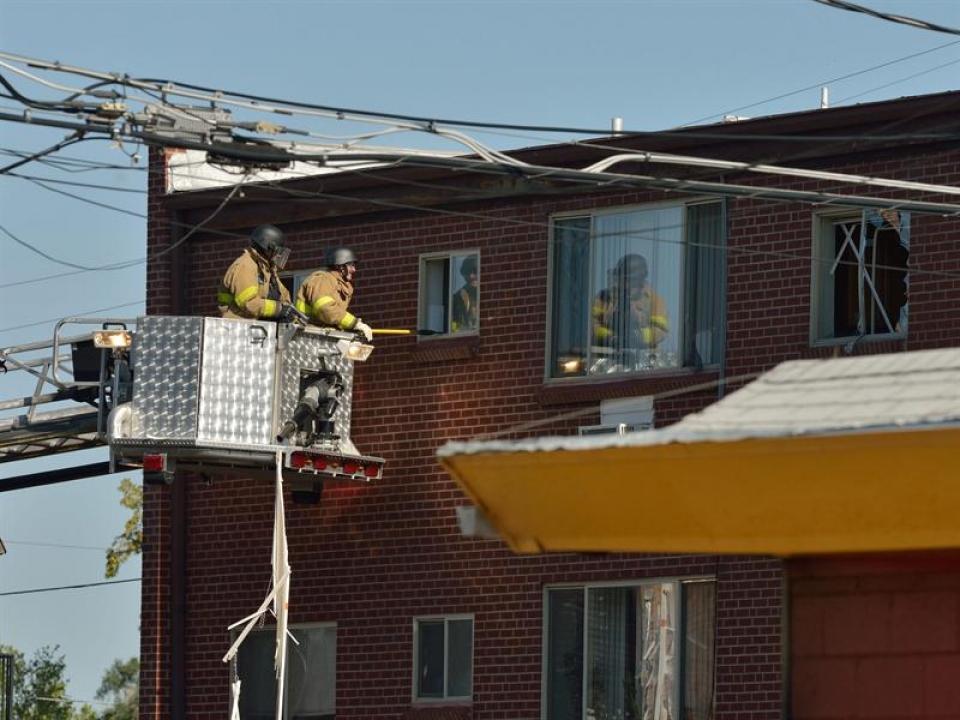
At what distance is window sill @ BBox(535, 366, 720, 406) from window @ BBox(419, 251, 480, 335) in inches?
50.8

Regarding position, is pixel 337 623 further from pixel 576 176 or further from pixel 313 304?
pixel 576 176

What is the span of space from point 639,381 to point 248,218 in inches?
210

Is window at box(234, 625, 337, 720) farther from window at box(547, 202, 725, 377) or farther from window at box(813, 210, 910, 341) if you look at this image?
window at box(813, 210, 910, 341)

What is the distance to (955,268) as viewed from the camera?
69.4ft

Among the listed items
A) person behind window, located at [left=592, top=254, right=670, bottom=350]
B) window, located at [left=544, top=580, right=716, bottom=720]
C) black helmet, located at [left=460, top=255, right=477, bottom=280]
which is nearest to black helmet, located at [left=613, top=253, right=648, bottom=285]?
person behind window, located at [left=592, top=254, right=670, bottom=350]

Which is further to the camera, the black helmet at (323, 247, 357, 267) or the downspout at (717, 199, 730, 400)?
the black helmet at (323, 247, 357, 267)

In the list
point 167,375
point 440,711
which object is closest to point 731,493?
point 167,375

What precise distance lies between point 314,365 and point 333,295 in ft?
2.80

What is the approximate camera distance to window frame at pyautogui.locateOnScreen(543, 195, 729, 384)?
22.6m

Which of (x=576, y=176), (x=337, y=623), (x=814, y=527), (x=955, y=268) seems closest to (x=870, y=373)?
(x=814, y=527)

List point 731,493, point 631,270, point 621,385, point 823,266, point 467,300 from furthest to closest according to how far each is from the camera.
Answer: point 467,300 → point 631,270 → point 621,385 → point 823,266 → point 731,493

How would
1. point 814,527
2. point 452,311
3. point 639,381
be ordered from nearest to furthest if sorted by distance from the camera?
point 814,527, point 639,381, point 452,311

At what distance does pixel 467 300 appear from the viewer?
2419 cm

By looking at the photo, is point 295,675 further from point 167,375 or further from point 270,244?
point 270,244
